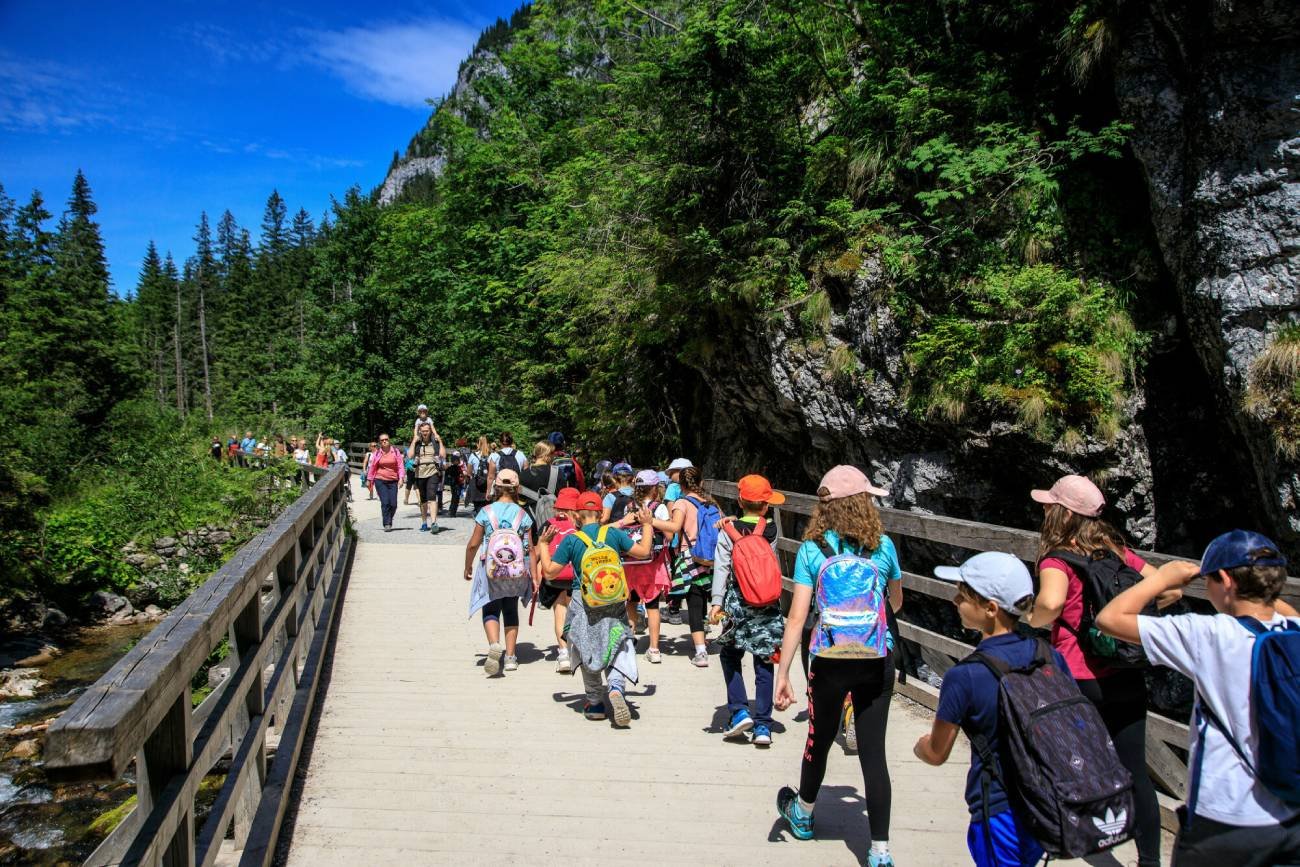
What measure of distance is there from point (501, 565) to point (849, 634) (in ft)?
12.5

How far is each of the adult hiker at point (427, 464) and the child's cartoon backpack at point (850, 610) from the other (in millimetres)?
12629

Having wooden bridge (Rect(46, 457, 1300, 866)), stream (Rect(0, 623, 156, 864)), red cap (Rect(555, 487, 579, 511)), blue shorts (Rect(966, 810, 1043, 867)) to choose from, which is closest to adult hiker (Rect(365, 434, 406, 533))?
stream (Rect(0, 623, 156, 864))

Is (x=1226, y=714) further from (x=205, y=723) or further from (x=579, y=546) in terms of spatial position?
(x=579, y=546)

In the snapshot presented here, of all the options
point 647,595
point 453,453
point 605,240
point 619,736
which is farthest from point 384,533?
point 619,736

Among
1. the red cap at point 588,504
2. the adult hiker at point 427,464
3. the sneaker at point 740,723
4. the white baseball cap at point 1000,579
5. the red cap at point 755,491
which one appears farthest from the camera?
the adult hiker at point 427,464

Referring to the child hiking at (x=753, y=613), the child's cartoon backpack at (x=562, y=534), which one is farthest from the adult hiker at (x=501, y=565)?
the child hiking at (x=753, y=613)

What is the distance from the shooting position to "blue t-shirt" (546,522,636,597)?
643 cm

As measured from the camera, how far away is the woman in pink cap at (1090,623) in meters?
3.51

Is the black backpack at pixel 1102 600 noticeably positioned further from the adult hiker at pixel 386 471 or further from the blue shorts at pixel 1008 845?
the adult hiker at pixel 386 471

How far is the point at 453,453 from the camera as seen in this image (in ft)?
69.7

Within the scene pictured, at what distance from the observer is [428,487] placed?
649 inches

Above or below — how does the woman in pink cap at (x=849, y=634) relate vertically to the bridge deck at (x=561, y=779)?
above

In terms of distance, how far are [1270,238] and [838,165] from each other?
5487 millimetres

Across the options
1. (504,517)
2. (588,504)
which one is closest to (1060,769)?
(588,504)
